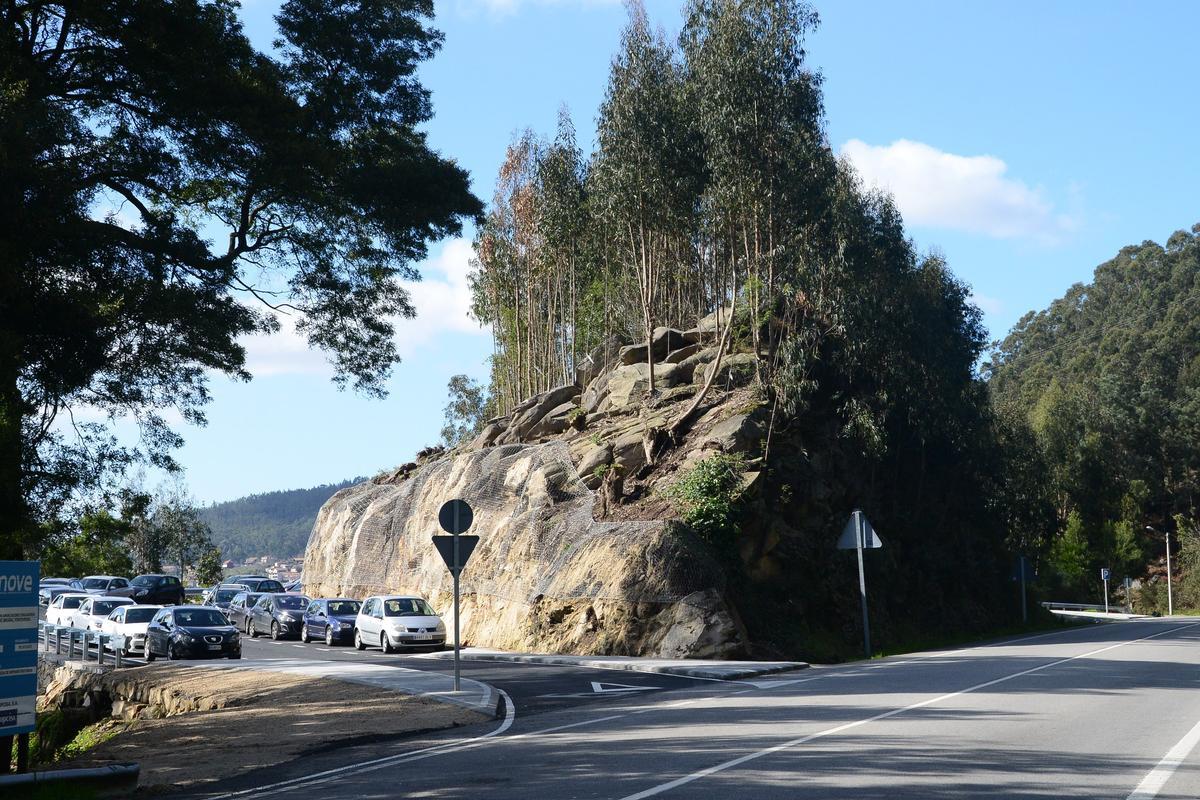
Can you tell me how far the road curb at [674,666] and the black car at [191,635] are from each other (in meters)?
7.37

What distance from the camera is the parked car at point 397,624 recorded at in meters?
30.4

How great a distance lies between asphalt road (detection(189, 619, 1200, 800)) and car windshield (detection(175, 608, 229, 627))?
50.9 feet

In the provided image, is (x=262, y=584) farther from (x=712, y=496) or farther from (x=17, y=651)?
(x=17, y=651)

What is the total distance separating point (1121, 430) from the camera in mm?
88938

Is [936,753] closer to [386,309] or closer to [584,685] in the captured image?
[584,685]

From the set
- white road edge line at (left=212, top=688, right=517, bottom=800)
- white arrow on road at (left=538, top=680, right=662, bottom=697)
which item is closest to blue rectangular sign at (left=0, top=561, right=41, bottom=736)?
white road edge line at (left=212, top=688, right=517, bottom=800)

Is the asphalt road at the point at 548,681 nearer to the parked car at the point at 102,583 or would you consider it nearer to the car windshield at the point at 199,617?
the car windshield at the point at 199,617

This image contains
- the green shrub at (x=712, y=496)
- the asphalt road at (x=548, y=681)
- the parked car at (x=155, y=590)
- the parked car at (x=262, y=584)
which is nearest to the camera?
the asphalt road at (x=548, y=681)

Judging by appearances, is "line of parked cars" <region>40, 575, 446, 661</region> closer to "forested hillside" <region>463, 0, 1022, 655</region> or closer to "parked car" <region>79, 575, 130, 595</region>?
"parked car" <region>79, 575, 130, 595</region>

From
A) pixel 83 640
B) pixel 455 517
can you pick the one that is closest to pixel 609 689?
pixel 455 517

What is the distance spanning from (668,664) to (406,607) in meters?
11.4

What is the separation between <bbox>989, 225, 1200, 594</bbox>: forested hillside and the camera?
78431 mm

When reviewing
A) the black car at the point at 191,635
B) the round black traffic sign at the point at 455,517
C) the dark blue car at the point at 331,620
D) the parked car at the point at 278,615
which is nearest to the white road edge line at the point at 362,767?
the round black traffic sign at the point at 455,517

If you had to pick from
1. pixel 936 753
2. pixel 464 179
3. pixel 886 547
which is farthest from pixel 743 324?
pixel 936 753
